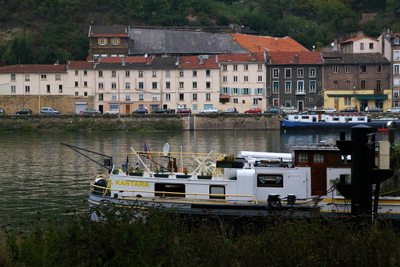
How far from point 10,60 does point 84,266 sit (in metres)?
82.0

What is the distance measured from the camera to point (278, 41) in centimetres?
9969

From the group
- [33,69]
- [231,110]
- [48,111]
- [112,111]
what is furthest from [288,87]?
[33,69]

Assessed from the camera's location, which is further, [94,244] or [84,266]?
[94,244]

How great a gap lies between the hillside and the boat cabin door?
79.5 metres

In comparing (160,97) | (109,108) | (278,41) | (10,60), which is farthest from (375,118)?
(10,60)

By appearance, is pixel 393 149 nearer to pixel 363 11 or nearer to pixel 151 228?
pixel 151 228

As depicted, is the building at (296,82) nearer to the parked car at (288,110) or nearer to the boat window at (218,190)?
the parked car at (288,110)

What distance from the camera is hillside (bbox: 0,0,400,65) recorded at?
99250mm

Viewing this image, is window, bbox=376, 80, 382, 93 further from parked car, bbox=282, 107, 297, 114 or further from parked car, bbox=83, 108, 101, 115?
parked car, bbox=83, 108, 101, 115

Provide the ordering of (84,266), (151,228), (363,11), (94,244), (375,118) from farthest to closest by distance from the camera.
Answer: (363,11), (375,118), (151,228), (94,244), (84,266)

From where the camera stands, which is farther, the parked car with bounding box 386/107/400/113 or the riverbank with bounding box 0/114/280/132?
the parked car with bounding box 386/107/400/113

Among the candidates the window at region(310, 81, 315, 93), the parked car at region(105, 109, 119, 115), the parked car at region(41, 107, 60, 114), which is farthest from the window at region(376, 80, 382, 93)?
the parked car at region(41, 107, 60, 114)

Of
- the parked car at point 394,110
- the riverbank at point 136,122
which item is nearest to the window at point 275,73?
the riverbank at point 136,122

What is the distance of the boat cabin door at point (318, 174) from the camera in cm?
1555
